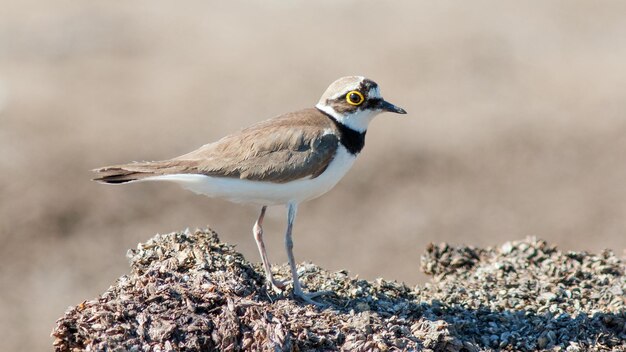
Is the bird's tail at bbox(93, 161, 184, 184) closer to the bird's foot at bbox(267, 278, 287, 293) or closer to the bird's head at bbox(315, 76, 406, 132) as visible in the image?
the bird's foot at bbox(267, 278, 287, 293)

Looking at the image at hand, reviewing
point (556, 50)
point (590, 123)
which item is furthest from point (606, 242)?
point (556, 50)

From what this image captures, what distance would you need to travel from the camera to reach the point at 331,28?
1853 centimetres

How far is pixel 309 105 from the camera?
1534 cm

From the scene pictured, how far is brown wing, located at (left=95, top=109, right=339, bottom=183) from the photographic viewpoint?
7.32 meters

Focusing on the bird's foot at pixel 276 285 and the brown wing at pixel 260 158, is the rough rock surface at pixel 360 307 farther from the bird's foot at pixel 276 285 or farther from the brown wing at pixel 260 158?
the brown wing at pixel 260 158

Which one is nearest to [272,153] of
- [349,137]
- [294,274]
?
[349,137]

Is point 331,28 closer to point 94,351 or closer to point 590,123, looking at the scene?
point 590,123

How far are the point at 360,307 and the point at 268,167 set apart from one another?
4.11ft

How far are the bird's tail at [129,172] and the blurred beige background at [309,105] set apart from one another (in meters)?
4.70

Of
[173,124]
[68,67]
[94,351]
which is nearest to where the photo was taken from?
[94,351]

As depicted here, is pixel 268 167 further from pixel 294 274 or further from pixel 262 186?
pixel 294 274

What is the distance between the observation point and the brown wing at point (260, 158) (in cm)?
732

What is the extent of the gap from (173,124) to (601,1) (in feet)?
30.8

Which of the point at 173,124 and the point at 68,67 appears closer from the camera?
the point at 173,124
